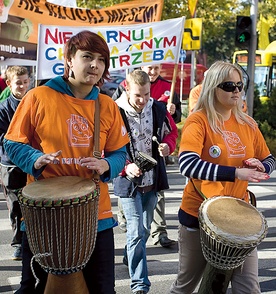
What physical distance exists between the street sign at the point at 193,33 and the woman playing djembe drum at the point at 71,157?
12397 mm

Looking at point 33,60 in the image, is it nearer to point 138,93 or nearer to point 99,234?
point 138,93

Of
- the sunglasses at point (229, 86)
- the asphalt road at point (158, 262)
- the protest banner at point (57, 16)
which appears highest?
the protest banner at point (57, 16)

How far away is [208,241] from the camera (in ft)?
11.7

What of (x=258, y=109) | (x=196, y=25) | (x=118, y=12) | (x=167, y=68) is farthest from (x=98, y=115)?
(x=167, y=68)

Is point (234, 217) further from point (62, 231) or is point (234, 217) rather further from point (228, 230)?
point (62, 231)

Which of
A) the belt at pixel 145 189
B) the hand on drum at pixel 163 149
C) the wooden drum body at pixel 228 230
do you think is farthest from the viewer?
the hand on drum at pixel 163 149

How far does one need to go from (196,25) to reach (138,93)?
36.3 feet

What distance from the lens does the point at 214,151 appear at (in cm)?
380

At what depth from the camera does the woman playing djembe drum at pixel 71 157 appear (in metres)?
3.14

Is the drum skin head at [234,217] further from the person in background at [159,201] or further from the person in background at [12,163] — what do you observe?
the person in background at [159,201]

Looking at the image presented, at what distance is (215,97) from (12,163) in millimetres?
2353

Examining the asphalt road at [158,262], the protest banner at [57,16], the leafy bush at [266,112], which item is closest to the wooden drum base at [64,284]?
the asphalt road at [158,262]

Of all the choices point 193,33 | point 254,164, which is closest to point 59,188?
point 254,164

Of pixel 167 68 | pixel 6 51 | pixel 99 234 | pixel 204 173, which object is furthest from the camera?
pixel 167 68
